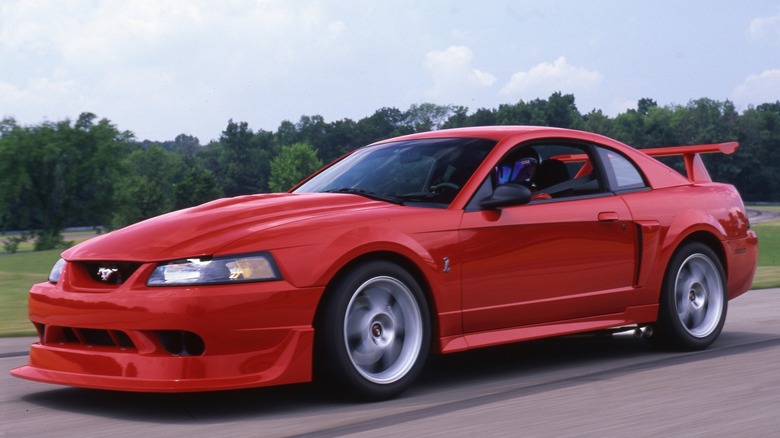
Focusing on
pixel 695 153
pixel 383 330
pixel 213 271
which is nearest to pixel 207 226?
pixel 213 271

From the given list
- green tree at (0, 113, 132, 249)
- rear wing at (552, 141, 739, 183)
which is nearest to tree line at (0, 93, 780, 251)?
green tree at (0, 113, 132, 249)

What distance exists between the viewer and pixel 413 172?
6.14 m

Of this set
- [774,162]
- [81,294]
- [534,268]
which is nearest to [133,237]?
[81,294]

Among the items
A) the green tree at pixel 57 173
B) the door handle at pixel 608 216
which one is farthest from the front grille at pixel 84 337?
the green tree at pixel 57 173

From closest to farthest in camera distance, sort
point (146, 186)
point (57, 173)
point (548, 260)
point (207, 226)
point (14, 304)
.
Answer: point (207, 226)
point (548, 260)
point (14, 304)
point (57, 173)
point (146, 186)

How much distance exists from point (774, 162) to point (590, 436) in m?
127

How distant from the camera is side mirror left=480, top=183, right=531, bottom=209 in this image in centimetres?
577

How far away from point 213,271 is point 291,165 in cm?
12477

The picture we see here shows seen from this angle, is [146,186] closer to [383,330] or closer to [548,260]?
[548,260]

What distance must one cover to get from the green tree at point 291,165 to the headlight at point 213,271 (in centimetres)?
12188

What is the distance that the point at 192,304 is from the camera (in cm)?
467

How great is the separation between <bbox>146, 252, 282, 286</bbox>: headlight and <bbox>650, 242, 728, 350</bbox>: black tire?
9.98 ft

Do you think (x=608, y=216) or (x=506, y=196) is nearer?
(x=506, y=196)

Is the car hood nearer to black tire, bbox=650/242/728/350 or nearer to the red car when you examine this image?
the red car
